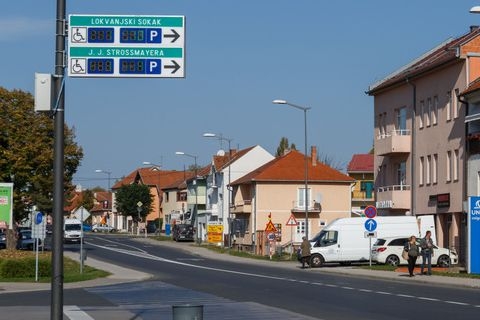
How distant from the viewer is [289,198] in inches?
3610

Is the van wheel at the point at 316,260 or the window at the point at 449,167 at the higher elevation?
the window at the point at 449,167

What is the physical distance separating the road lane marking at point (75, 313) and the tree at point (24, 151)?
1452 inches

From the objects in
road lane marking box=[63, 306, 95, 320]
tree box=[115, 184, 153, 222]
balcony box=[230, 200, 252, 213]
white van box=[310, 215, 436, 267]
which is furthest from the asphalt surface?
tree box=[115, 184, 153, 222]

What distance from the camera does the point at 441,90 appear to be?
58.6m

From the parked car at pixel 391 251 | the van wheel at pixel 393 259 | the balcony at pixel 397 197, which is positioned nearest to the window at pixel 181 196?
the balcony at pixel 397 197

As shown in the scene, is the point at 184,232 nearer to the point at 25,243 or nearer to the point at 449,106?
the point at 25,243

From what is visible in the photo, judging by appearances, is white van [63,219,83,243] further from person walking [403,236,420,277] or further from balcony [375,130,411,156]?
Answer: person walking [403,236,420,277]

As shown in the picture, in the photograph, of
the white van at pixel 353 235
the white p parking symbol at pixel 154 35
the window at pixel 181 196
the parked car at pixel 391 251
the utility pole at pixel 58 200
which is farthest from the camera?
the window at pixel 181 196

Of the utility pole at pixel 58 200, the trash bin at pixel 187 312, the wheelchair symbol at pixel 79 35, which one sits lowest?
the trash bin at pixel 187 312

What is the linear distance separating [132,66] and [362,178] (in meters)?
105

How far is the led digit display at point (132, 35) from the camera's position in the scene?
1459cm

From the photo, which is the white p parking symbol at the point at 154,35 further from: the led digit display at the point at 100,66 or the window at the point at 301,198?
the window at the point at 301,198

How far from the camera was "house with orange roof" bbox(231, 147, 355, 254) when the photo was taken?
90.6 metres

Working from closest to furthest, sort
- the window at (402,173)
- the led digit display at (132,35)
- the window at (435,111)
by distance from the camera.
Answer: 1. the led digit display at (132,35)
2. the window at (435,111)
3. the window at (402,173)
